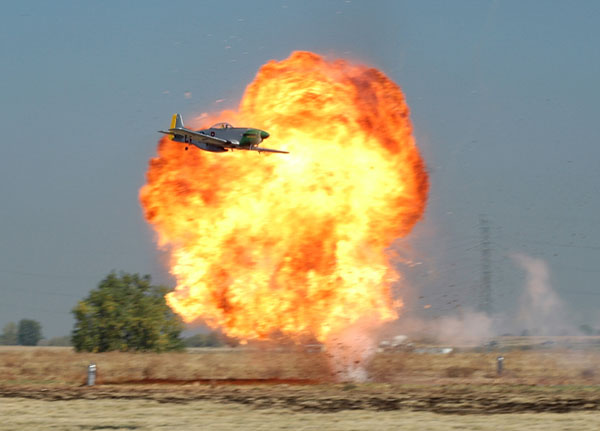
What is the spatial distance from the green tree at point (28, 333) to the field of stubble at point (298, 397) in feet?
484

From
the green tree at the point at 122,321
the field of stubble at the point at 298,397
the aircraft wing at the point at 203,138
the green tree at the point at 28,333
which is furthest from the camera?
the green tree at the point at 28,333

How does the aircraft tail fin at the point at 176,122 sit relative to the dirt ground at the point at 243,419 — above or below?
above

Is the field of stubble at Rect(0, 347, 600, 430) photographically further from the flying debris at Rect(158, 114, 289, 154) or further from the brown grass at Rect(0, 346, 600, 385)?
the flying debris at Rect(158, 114, 289, 154)

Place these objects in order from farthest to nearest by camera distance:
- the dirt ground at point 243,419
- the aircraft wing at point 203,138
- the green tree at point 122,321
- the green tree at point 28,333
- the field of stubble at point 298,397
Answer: the green tree at point 28,333 → the green tree at point 122,321 → the aircraft wing at point 203,138 → the field of stubble at point 298,397 → the dirt ground at point 243,419

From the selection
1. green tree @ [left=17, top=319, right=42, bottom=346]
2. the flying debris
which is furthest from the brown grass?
green tree @ [left=17, top=319, right=42, bottom=346]

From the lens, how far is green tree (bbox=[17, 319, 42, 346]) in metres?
190

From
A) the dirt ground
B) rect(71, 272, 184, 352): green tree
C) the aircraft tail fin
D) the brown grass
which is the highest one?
the aircraft tail fin

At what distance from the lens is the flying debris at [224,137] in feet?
134

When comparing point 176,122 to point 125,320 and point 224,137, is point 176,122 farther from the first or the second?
point 125,320

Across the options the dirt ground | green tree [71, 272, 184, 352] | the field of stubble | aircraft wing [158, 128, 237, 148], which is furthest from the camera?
green tree [71, 272, 184, 352]

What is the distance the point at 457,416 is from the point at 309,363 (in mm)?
17851

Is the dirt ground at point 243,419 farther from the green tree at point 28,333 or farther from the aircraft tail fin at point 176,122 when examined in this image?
the green tree at point 28,333

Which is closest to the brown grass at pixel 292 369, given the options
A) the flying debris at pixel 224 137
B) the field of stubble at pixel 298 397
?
the field of stubble at pixel 298 397

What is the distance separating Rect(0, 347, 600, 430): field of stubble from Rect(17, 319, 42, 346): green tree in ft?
484
